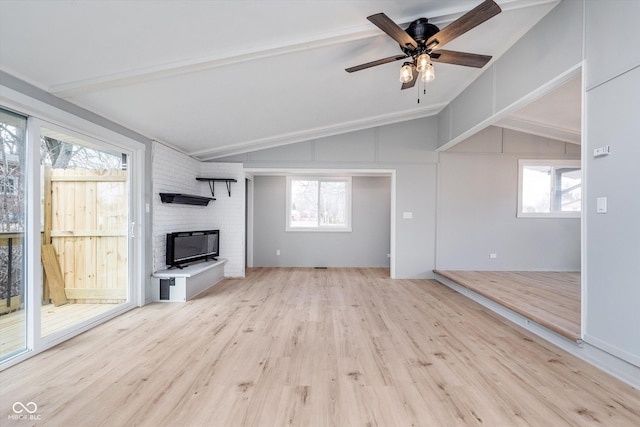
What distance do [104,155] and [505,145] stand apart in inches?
251

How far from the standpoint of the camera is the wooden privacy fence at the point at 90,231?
320 cm

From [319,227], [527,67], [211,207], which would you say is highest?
[527,67]

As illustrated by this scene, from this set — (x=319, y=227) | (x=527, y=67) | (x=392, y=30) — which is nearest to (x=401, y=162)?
(x=319, y=227)

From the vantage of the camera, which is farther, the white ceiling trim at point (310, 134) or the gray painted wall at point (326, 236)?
the gray painted wall at point (326, 236)

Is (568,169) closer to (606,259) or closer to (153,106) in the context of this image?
(606,259)

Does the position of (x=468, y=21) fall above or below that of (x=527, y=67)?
below

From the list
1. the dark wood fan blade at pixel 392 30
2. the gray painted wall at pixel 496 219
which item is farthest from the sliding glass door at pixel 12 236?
the gray painted wall at pixel 496 219

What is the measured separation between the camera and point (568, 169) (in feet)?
17.7

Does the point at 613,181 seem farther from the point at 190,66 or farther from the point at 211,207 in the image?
the point at 211,207

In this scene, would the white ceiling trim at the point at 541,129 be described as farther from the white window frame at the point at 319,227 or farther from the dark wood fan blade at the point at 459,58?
the white window frame at the point at 319,227

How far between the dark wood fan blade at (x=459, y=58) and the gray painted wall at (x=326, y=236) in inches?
159

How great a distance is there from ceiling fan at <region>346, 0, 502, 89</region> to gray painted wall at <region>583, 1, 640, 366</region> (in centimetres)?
78

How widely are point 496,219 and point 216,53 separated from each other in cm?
531

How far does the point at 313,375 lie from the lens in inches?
83.7
